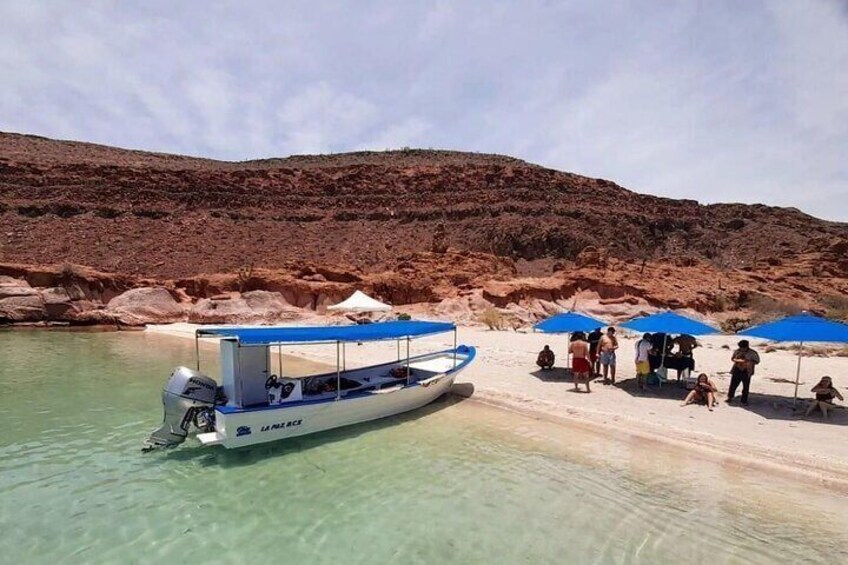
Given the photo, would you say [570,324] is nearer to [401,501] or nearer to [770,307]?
[401,501]

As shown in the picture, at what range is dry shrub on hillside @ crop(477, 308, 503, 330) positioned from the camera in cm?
2467

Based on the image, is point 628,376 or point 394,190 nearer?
point 628,376

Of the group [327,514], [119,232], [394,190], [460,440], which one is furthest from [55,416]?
[394,190]

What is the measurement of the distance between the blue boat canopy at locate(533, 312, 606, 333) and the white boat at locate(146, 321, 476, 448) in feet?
13.2

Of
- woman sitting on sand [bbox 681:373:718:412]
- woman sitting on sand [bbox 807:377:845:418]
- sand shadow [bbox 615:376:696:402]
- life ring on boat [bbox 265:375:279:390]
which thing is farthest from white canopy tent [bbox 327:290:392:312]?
woman sitting on sand [bbox 807:377:845:418]

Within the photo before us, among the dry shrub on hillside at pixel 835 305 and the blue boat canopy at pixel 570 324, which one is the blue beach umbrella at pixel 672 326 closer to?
the blue boat canopy at pixel 570 324

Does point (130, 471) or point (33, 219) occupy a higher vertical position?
point (33, 219)

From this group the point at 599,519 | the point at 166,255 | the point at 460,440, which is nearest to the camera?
the point at 599,519

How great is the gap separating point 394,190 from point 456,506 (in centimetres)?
5219

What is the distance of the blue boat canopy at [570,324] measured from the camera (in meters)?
13.3

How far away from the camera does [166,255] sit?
42.4 meters

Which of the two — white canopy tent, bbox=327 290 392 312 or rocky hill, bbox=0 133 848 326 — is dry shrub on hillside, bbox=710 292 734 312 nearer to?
rocky hill, bbox=0 133 848 326

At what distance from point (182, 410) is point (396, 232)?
41.5 meters

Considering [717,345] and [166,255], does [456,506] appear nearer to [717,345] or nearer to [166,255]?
[717,345]
